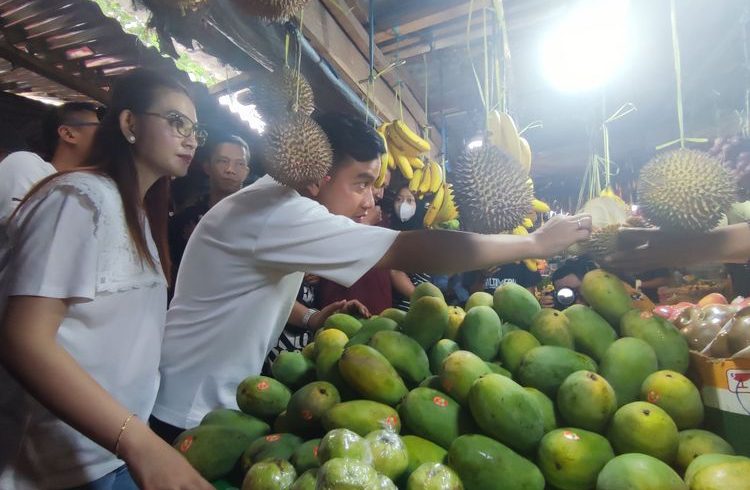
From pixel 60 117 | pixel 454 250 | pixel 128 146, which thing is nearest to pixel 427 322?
pixel 454 250

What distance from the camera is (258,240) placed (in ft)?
4.35

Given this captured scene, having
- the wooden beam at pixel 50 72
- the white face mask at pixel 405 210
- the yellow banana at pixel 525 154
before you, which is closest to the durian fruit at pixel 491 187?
the yellow banana at pixel 525 154

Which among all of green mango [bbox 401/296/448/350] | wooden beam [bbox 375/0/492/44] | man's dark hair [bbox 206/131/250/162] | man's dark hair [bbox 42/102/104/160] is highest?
wooden beam [bbox 375/0/492/44]

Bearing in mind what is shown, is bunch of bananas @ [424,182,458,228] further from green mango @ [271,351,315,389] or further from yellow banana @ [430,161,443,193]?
green mango @ [271,351,315,389]

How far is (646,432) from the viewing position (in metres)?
0.86

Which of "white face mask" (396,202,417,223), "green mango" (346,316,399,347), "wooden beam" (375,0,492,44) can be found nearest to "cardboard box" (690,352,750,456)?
"green mango" (346,316,399,347)

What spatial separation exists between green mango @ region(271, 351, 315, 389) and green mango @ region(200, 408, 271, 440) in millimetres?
159

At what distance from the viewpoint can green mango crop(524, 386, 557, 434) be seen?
97 centimetres

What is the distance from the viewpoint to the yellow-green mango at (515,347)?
3.77 ft

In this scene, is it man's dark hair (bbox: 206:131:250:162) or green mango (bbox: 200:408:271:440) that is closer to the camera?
green mango (bbox: 200:408:271:440)

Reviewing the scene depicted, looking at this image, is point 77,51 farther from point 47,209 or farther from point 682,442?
point 682,442

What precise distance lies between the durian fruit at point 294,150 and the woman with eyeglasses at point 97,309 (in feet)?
0.85

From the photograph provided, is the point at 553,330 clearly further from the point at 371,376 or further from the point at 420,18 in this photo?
the point at 420,18

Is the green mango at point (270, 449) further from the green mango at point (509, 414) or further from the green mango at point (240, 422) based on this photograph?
the green mango at point (509, 414)
